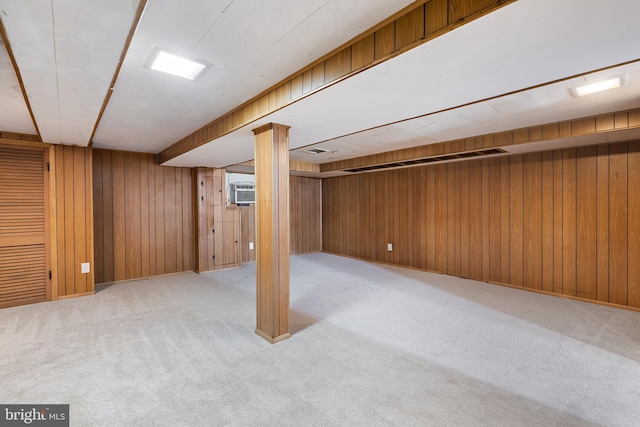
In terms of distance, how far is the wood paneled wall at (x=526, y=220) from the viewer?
3.47 metres

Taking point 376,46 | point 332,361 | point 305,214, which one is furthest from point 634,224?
point 305,214

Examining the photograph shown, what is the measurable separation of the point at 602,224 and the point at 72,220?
6893 mm

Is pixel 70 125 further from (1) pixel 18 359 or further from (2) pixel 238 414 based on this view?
(2) pixel 238 414

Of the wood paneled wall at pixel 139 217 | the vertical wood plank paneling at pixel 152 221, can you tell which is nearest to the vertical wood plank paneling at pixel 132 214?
the wood paneled wall at pixel 139 217

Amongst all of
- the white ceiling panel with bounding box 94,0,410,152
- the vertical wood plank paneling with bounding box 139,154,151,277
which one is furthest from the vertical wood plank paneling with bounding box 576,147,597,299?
the vertical wood plank paneling with bounding box 139,154,151,277

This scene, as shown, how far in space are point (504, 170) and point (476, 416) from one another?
12.4 ft

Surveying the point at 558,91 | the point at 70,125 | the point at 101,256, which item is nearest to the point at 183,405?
the point at 70,125

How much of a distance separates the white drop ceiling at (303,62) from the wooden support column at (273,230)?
0.21 meters

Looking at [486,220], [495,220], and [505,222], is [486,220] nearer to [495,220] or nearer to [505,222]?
[495,220]

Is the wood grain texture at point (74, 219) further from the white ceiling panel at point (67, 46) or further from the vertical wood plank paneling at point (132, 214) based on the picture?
the white ceiling panel at point (67, 46)

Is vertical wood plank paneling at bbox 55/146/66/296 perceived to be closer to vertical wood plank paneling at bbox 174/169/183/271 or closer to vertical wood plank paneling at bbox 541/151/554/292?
vertical wood plank paneling at bbox 174/169/183/271

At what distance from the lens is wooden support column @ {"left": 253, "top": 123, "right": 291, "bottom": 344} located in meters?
2.60

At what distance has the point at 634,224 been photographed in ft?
11.1

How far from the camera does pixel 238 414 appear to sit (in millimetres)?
1697
